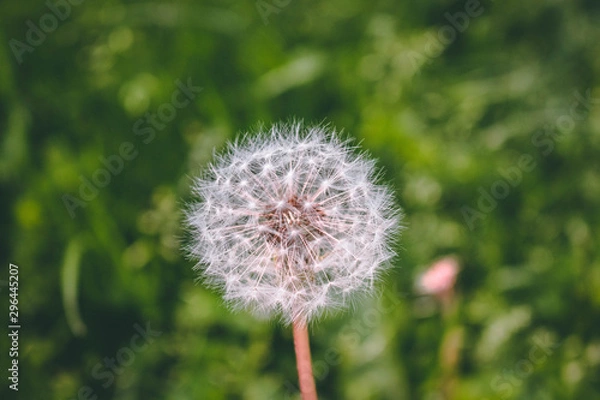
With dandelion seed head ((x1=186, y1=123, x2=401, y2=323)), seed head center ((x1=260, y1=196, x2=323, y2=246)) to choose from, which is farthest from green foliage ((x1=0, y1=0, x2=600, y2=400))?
seed head center ((x1=260, y1=196, x2=323, y2=246))

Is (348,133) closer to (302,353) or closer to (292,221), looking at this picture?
(292,221)

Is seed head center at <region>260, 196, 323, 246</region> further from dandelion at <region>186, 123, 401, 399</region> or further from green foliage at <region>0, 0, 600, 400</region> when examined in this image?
green foliage at <region>0, 0, 600, 400</region>

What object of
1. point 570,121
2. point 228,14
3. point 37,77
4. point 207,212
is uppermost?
point 228,14

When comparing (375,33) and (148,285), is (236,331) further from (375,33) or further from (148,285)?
(375,33)

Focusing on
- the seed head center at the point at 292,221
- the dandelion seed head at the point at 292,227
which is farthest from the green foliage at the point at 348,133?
the seed head center at the point at 292,221

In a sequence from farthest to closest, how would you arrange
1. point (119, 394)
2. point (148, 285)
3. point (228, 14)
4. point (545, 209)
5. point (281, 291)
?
point (228, 14) → point (545, 209) → point (148, 285) → point (119, 394) → point (281, 291)

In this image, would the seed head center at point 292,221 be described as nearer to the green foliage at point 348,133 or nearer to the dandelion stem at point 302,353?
the dandelion stem at point 302,353

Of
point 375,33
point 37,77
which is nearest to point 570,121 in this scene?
point 375,33
